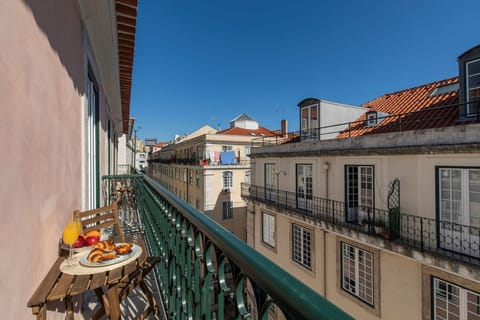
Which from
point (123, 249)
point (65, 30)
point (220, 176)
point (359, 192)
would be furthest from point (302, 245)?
point (220, 176)

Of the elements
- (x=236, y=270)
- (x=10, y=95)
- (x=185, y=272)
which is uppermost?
(x=10, y=95)

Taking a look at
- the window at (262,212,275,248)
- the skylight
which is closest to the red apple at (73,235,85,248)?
the window at (262,212,275,248)

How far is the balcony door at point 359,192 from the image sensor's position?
323 inches

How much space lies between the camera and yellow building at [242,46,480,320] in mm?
5957

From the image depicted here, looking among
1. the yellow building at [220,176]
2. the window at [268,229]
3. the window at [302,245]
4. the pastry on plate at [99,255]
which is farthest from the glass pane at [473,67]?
the yellow building at [220,176]

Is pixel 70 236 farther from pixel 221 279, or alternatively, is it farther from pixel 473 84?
pixel 473 84

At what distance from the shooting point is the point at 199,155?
23.5 meters

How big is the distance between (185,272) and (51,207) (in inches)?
40.2

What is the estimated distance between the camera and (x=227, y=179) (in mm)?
22609

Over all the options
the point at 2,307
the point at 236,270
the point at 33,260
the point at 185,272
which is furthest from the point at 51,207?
the point at 236,270

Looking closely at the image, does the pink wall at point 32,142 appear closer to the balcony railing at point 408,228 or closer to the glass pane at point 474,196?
the balcony railing at point 408,228

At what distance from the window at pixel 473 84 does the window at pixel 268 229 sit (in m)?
8.91

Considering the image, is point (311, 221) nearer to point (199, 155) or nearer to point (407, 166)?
point (407, 166)

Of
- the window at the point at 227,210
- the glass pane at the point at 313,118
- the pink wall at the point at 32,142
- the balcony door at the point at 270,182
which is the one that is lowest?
the window at the point at 227,210
